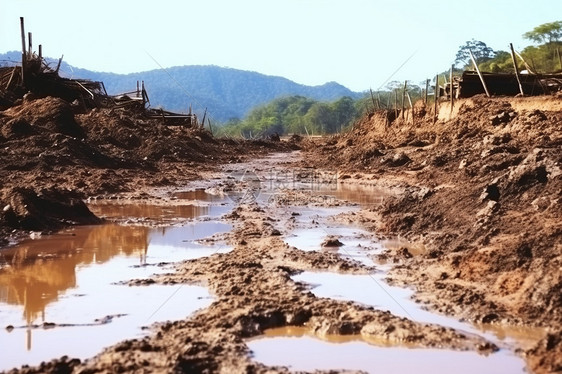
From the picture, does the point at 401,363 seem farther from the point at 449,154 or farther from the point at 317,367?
the point at 449,154

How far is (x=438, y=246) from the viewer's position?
30.4 ft

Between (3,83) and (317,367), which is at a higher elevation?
(3,83)

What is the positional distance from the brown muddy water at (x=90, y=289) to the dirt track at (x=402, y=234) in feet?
1.35

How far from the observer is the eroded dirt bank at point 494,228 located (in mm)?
6258

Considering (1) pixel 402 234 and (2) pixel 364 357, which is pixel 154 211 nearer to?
(1) pixel 402 234

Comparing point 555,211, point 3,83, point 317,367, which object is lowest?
point 317,367

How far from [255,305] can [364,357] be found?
4.11 ft

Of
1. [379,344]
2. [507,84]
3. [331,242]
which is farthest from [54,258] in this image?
[507,84]

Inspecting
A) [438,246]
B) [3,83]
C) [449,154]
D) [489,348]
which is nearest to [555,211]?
[438,246]

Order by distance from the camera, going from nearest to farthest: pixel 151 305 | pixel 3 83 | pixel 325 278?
1. pixel 151 305
2. pixel 325 278
3. pixel 3 83

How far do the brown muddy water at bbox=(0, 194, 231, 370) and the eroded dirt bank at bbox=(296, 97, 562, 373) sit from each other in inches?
98.1

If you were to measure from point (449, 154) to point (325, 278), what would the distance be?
1150cm

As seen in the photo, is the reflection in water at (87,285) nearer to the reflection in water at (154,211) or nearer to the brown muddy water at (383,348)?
the brown muddy water at (383,348)

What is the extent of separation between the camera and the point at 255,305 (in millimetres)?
6348
